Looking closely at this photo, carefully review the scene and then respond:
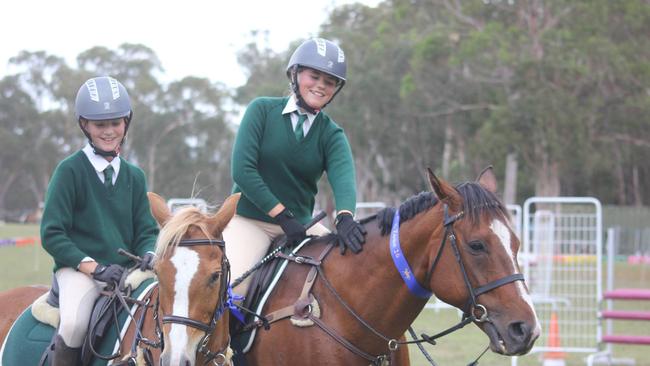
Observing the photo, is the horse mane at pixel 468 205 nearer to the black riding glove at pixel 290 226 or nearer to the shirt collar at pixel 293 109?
the black riding glove at pixel 290 226

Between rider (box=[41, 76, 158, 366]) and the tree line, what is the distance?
16767 mm

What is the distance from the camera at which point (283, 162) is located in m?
5.94

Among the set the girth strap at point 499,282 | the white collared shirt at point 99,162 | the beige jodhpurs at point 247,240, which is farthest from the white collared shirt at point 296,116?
the girth strap at point 499,282

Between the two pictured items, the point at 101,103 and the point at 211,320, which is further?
the point at 101,103

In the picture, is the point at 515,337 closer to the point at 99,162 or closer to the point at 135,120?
the point at 99,162

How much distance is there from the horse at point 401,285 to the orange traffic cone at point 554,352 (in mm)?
7755

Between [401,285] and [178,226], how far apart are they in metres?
1.40

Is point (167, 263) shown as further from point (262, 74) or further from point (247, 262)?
point (262, 74)

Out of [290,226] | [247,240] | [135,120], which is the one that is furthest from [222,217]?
[135,120]

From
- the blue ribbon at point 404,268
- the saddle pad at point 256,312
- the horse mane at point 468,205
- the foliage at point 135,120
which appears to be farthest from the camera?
the foliage at point 135,120

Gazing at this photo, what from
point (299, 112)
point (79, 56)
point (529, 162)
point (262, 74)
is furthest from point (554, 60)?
point (79, 56)

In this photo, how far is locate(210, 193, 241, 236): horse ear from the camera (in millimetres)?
4918

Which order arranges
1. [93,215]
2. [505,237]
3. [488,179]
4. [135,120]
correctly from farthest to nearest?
[135,120], [93,215], [488,179], [505,237]

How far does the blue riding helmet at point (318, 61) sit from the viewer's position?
589 cm
